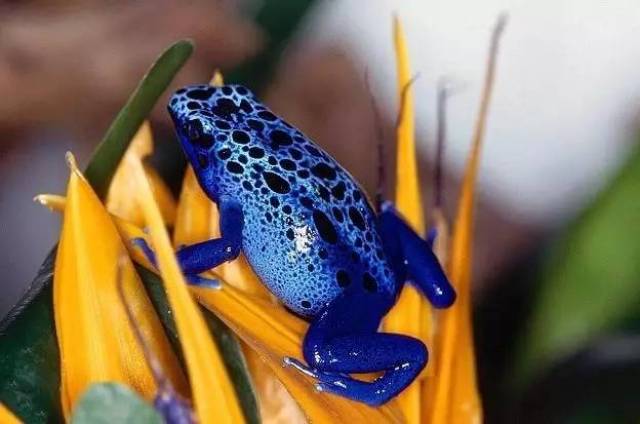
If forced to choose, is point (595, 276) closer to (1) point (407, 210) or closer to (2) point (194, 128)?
(1) point (407, 210)

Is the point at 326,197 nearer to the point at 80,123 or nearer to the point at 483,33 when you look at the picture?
the point at 80,123

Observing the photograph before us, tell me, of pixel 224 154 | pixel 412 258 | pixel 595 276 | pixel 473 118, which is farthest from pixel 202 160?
pixel 473 118

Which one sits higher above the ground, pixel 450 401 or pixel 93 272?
pixel 93 272

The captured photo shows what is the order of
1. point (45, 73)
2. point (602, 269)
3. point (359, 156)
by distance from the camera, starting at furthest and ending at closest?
point (359, 156), point (45, 73), point (602, 269)

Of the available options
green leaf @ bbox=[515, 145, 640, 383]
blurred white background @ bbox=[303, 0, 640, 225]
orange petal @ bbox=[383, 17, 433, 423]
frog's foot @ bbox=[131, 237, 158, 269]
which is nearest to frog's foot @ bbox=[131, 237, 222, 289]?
frog's foot @ bbox=[131, 237, 158, 269]

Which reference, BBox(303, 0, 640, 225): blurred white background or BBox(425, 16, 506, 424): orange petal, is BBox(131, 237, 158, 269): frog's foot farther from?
BBox(303, 0, 640, 225): blurred white background

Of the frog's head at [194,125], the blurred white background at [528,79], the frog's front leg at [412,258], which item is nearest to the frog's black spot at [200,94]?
the frog's head at [194,125]

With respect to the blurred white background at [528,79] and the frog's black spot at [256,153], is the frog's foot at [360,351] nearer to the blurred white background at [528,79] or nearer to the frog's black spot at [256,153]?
the frog's black spot at [256,153]

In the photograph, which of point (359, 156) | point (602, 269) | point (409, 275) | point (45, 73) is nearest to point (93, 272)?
point (409, 275)
